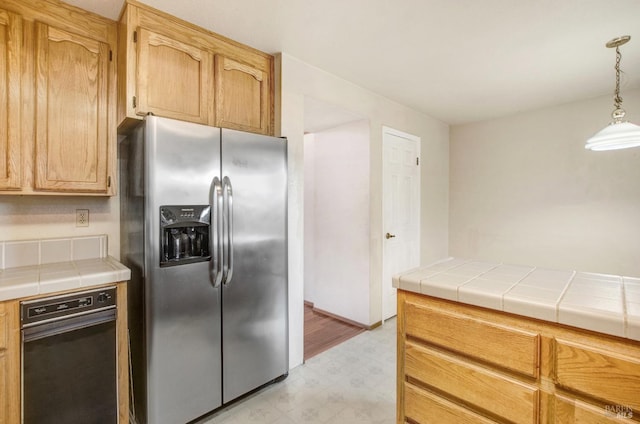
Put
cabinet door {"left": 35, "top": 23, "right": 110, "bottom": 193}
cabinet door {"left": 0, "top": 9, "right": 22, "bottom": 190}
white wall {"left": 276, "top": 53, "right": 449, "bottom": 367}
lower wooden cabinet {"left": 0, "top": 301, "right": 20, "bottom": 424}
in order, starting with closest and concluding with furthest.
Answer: lower wooden cabinet {"left": 0, "top": 301, "right": 20, "bottom": 424} < cabinet door {"left": 0, "top": 9, "right": 22, "bottom": 190} < cabinet door {"left": 35, "top": 23, "right": 110, "bottom": 193} < white wall {"left": 276, "top": 53, "right": 449, "bottom": 367}

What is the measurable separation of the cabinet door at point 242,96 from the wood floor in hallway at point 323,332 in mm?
1963

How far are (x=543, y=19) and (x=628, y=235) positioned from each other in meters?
2.53

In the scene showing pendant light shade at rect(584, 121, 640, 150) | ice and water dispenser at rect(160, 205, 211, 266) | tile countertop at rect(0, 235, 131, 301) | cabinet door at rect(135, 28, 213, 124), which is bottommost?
tile countertop at rect(0, 235, 131, 301)

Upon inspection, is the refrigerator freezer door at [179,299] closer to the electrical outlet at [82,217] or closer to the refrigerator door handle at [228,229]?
the refrigerator door handle at [228,229]

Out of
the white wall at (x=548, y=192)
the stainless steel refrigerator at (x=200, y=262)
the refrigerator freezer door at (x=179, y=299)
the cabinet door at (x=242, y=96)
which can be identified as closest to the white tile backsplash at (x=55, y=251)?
the stainless steel refrigerator at (x=200, y=262)

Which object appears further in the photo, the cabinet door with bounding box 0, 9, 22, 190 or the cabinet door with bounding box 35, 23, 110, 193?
the cabinet door with bounding box 35, 23, 110, 193

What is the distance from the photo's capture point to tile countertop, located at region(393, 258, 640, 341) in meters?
0.93

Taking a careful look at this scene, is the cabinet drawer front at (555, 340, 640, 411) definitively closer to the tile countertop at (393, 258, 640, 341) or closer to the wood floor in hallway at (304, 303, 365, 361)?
the tile countertop at (393, 258, 640, 341)

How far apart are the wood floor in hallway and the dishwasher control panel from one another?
1631 mm

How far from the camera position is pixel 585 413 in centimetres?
96

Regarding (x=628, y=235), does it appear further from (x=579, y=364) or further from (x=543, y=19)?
(x=579, y=364)

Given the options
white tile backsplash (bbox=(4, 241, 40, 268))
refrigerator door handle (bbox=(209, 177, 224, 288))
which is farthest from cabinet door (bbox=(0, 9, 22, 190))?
refrigerator door handle (bbox=(209, 177, 224, 288))

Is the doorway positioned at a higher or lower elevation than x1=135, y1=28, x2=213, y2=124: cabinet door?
lower

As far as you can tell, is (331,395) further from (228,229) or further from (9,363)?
(9,363)
